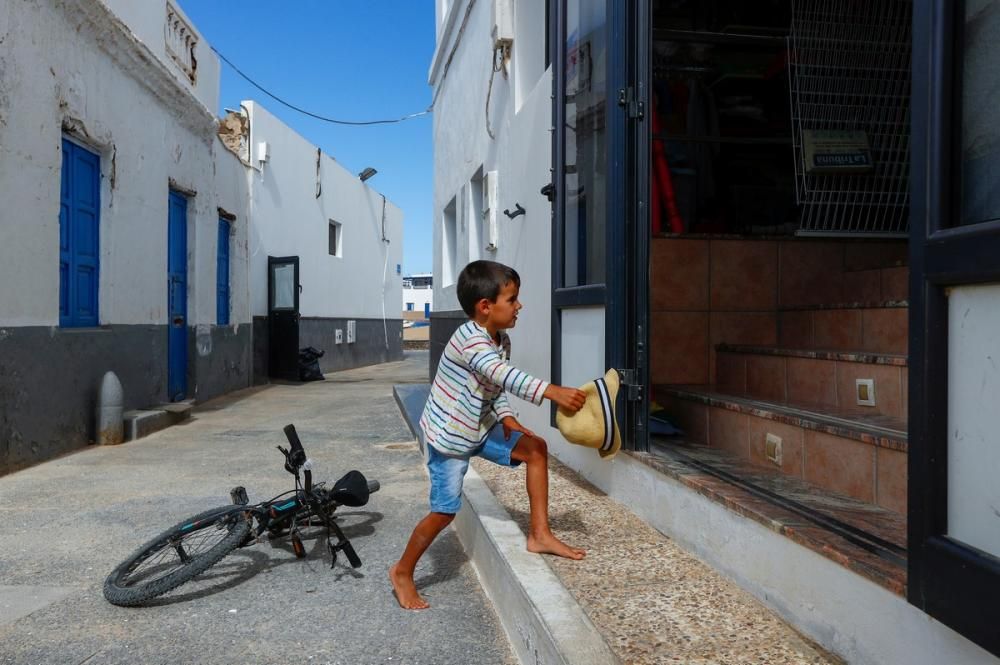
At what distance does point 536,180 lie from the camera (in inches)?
207

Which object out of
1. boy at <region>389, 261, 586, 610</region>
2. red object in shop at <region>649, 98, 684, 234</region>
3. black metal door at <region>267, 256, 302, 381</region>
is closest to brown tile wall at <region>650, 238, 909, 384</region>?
red object in shop at <region>649, 98, 684, 234</region>

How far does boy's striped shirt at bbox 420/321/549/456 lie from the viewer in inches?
106

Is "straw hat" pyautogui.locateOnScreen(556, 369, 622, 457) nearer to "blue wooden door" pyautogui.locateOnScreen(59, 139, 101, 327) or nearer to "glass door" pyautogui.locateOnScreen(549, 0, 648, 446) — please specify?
"glass door" pyautogui.locateOnScreen(549, 0, 648, 446)

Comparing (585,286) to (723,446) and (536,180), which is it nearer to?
(723,446)

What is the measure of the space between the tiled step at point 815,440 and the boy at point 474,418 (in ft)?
3.14

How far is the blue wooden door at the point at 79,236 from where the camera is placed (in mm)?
6254

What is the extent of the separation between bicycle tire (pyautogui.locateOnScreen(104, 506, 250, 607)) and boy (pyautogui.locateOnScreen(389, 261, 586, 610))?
0.75 m

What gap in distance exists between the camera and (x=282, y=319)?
14211 millimetres

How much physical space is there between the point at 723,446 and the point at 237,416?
22.2 feet

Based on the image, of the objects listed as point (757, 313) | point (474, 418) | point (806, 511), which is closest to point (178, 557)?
point (474, 418)

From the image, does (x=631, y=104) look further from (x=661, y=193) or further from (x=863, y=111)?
(x=863, y=111)

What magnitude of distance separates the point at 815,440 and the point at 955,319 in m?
1.42

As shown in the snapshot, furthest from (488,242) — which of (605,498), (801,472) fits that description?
(801,472)

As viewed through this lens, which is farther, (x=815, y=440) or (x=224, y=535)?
(x=224, y=535)
